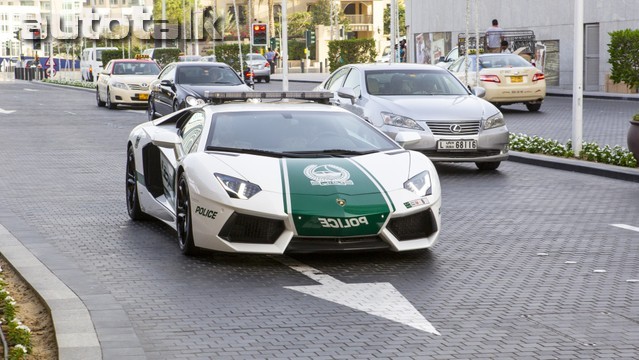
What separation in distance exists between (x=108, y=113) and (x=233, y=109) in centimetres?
2338

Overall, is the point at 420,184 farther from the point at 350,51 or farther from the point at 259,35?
the point at 350,51

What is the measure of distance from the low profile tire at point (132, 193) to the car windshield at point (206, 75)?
15543mm

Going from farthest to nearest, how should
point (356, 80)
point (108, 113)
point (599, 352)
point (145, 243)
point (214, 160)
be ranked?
point (108, 113)
point (356, 80)
point (145, 243)
point (214, 160)
point (599, 352)

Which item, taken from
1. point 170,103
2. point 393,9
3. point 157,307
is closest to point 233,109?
point 157,307

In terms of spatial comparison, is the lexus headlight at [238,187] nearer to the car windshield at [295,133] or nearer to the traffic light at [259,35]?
the car windshield at [295,133]

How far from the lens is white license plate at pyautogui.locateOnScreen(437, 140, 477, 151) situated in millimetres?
16328

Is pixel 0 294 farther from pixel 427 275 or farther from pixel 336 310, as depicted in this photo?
pixel 427 275

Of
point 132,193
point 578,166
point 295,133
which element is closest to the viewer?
point 295,133

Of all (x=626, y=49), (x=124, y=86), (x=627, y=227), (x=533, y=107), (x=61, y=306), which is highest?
A: (x=626, y=49)

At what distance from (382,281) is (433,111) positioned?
8.23 metres

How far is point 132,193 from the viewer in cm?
1193

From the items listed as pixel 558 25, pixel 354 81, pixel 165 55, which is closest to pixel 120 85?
pixel 558 25

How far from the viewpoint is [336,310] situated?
7734mm

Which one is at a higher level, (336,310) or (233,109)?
(233,109)
